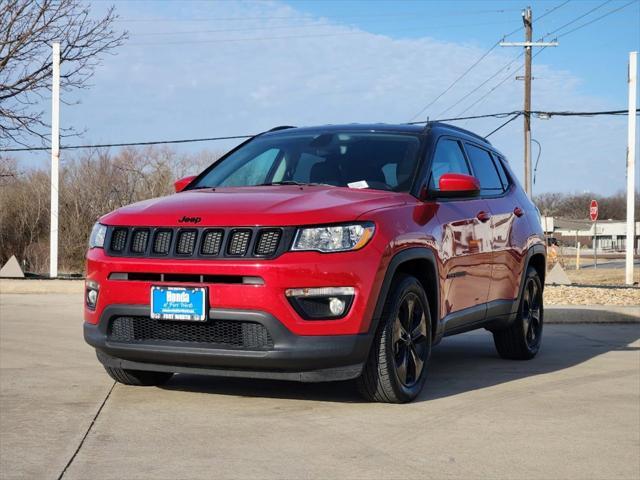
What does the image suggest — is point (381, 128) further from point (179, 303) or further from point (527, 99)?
point (527, 99)

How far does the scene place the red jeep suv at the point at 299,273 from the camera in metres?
4.86

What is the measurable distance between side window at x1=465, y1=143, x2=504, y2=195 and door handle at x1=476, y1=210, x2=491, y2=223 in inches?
11.0

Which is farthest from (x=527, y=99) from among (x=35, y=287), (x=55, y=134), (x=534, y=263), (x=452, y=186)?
(x=452, y=186)

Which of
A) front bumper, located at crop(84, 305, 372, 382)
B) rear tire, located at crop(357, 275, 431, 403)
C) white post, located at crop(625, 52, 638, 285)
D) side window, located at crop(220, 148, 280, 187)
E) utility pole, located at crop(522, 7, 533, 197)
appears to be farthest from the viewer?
utility pole, located at crop(522, 7, 533, 197)

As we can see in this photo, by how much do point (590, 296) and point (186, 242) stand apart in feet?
37.4

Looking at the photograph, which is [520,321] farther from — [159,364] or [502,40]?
[502,40]

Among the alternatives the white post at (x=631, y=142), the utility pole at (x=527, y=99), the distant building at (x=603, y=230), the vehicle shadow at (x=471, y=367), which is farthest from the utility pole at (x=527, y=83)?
the distant building at (x=603, y=230)

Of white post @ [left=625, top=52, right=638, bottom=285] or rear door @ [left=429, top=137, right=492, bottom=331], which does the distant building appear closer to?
white post @ [left=625, top=52, right=638, bottom=285]

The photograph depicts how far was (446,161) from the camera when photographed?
21.5 ft

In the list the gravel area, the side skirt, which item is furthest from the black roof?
the gravel area

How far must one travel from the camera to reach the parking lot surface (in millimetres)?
3951

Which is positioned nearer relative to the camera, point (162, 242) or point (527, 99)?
point (162, 242)

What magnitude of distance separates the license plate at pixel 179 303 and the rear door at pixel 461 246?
1828 millimetres

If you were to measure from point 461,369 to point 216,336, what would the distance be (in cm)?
287
